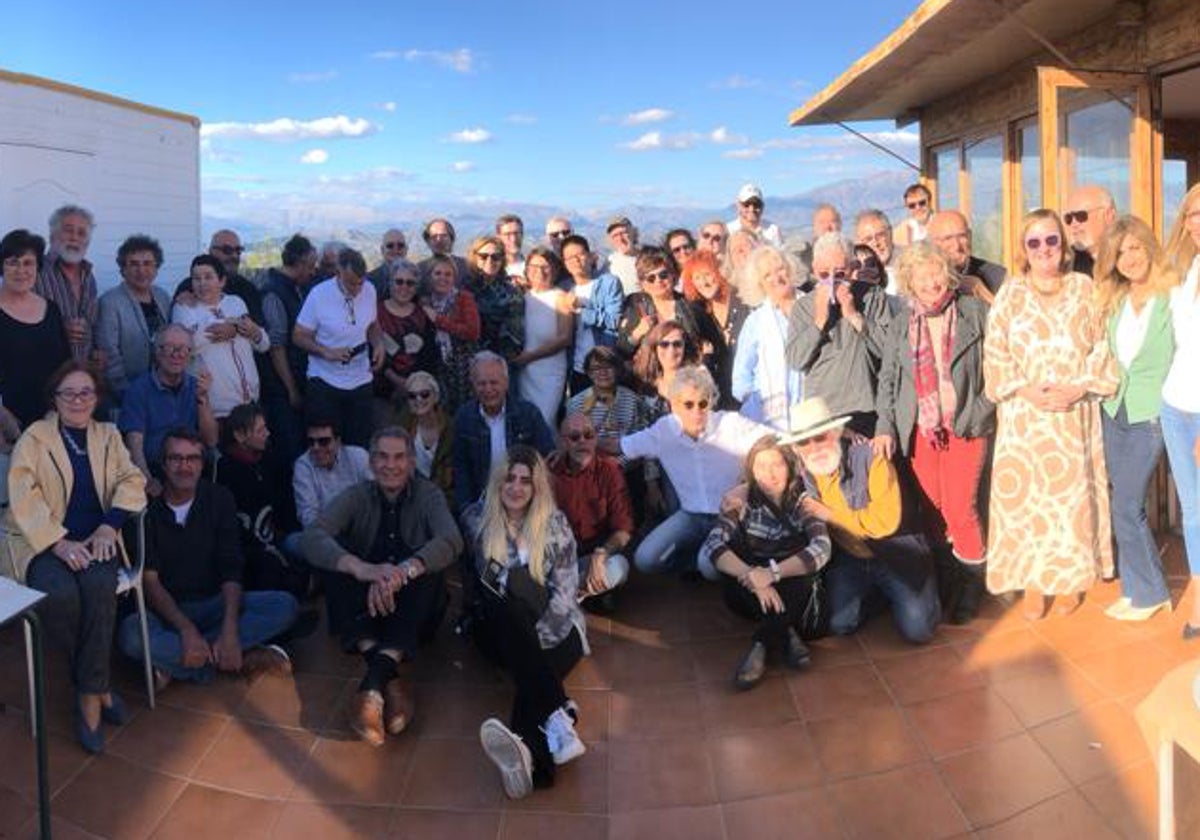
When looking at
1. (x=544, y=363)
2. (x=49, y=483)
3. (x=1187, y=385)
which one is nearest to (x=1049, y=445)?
(x=1187, y=385)

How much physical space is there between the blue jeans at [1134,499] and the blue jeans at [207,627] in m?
3.41

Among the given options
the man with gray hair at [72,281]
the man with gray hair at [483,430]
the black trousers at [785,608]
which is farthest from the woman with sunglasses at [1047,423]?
the man with gray hair at [72,281]

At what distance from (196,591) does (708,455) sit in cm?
225

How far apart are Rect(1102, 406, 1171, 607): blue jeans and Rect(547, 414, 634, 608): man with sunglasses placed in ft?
6.57

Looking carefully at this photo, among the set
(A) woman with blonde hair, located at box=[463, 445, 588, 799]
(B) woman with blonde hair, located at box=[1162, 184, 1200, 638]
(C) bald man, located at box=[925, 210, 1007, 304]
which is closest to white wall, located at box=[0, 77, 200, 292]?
(A) woman with blonde hair, located at box=[463, 445, 588, 799]

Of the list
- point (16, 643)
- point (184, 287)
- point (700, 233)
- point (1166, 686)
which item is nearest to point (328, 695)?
point (16, 643)

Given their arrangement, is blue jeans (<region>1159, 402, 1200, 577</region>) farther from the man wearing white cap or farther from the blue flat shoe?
the blue flat shoe

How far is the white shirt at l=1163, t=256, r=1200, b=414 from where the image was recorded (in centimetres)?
345

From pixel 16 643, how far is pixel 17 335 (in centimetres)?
131

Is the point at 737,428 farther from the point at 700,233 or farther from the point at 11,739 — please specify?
the point at 11,739

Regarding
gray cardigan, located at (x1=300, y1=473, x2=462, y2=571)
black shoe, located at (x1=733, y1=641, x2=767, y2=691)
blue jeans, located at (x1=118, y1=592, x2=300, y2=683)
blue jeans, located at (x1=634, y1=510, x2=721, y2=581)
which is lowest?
black shoe, located at (x1=733, y1=641, x2=767, y2=691)

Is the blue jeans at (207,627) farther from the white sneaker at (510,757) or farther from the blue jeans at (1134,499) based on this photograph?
the blue jeans at (1134,499)

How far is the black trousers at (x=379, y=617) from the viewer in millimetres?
3666

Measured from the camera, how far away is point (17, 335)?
4.11 meters
